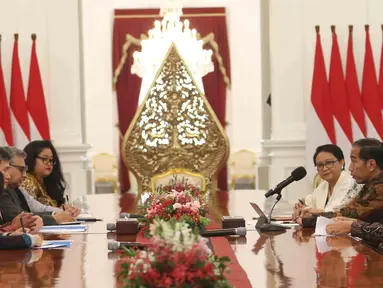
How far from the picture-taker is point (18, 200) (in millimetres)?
6035

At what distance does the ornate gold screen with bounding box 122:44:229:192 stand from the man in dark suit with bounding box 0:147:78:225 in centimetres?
232

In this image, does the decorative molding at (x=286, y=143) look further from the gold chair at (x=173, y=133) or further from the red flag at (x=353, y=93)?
the gold chair at (x=173, y=133)

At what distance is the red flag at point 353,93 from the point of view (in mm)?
10266

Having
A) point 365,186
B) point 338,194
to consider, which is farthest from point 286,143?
point 365,186

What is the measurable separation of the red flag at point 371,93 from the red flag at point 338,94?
0.21 meters

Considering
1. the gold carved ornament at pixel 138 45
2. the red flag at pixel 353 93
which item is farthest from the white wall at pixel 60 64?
the gold carved ornament at pixel 138 45

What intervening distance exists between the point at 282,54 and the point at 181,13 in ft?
15.6

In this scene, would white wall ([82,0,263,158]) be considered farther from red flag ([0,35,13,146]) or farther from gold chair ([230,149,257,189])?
red flag ([0,35,13,146])

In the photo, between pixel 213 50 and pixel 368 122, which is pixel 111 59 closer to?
pixel 213 50

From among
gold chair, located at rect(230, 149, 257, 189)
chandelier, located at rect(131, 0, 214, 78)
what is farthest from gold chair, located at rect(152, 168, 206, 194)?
gold chair, located at rect(230, 149, 257, 189)

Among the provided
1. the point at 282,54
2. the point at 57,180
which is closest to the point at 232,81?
the point at 282,54

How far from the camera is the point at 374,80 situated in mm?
10297

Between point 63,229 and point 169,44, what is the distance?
9554 mm

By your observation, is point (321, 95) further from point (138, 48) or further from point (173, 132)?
point (138, 48)
